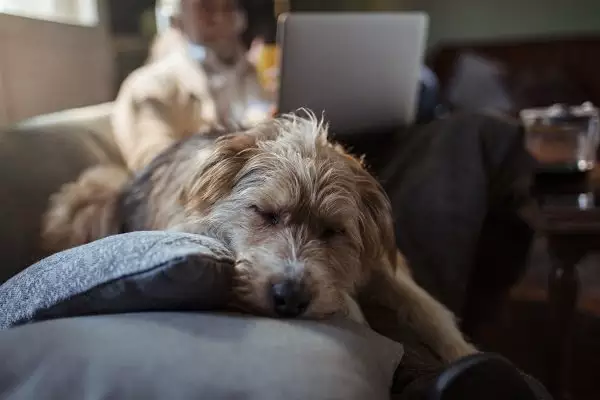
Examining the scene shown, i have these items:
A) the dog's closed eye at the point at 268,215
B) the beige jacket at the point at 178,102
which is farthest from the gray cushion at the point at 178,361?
the beige jacket at the point at 178,102

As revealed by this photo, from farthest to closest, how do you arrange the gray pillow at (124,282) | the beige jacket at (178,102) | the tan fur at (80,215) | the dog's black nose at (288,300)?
the beige jacket at (178,102) → the tan fur at (80,215) → the dog's black nose at (288,300) → the gray pillow at (124,282)

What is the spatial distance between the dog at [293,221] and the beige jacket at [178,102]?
514 millimetres

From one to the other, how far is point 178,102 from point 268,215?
1063 mm

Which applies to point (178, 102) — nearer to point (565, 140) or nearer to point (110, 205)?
point (110, 205)

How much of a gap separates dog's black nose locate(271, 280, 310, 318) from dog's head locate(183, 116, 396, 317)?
0.10 feet

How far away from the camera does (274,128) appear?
4.50ft

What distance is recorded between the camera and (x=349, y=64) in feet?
5.94

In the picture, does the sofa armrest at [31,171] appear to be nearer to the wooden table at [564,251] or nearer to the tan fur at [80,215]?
the tan fur at [80,215]

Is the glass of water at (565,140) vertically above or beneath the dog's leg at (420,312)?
above

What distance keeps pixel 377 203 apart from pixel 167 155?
55 centimetres

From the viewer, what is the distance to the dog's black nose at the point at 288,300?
1.04 meters

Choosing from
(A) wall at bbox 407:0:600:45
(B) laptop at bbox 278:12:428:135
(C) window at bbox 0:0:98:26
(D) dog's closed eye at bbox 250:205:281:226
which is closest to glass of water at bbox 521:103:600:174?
(B) laptop at bbox 278:12:428:135

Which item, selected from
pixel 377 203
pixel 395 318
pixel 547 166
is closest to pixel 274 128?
pixel 377 203

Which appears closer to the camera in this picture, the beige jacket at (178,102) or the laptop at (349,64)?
the laptop at (349,64)
